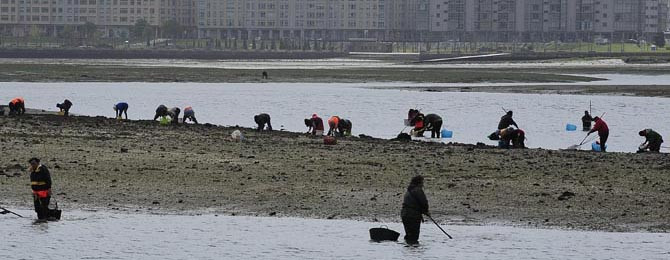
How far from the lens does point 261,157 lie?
36406mm

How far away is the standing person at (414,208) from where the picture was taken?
23.6 meters

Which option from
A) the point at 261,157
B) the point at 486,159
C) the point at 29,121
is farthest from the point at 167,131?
the point at 486,159

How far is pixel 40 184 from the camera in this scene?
84.4 feet

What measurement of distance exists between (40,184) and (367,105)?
44.0 m

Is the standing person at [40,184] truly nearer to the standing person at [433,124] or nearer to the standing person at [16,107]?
the standing person at [433,124]

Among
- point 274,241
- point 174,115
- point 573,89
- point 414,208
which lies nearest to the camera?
point 414,208

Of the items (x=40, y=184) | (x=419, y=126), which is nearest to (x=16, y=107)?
(x=419, y=126)

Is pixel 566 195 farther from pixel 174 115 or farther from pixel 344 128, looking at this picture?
pixel 174 115

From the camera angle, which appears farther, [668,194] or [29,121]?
[29,121]

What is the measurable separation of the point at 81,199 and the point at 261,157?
804 cm

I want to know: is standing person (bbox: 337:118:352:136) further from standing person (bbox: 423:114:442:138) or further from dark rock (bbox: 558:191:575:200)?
dark rock (bbox: 558:191:575:200)

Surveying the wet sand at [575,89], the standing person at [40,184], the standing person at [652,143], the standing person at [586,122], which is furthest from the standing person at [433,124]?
the wet sand at [575,89]

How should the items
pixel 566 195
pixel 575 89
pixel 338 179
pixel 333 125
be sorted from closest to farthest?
pixel 566 195, pixel 338 179, pixel 333 125, pixel 575 89

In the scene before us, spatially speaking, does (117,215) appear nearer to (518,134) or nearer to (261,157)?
(261,157)
